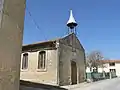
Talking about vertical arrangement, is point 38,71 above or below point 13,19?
below

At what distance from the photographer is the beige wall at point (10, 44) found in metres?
2.52

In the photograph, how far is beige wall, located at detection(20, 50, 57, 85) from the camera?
1745 cm

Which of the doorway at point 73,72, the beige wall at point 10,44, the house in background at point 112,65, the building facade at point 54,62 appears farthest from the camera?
the house in background at point 112,65

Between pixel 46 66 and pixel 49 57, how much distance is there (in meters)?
1.00

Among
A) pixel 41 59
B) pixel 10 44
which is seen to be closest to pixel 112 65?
pixel 41 59

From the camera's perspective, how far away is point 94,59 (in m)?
45.5

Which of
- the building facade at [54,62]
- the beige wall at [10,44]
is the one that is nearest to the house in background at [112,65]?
the building facade at [54,62]

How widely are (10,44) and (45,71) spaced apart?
1563cm

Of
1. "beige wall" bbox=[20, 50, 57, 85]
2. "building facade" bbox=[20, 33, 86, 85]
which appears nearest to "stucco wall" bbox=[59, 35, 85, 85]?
"building facade" bbox=[20, 33, 86, 85]

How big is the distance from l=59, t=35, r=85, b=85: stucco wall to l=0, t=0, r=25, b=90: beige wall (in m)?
14.9

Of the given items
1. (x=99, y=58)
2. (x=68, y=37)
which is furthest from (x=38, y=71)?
(x=99, y=58)

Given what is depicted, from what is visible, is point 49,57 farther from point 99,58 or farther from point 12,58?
point 99,58

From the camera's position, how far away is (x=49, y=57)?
711 inches

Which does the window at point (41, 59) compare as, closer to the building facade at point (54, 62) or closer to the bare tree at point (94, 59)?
the building facade at point (54, 62)
